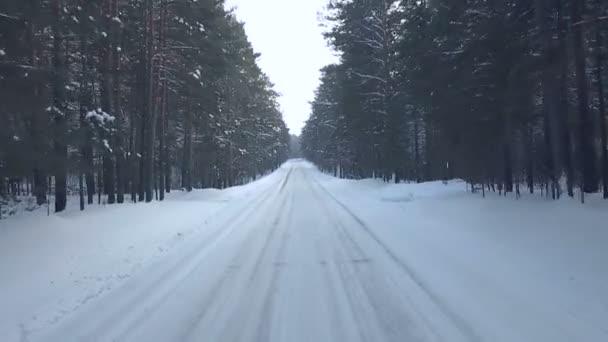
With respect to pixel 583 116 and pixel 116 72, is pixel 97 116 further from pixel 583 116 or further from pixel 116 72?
pixel 583 116

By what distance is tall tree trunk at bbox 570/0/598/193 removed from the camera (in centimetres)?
1170

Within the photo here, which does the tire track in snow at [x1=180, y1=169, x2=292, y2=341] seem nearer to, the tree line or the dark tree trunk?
the tree line

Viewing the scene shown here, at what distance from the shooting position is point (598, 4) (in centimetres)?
1203

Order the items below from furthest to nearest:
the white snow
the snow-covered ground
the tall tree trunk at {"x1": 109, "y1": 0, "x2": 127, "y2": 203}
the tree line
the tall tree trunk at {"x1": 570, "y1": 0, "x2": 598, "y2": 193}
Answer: the tall tree trunk at {"x1": 109, "y1": 0, "x2": 127, "y2": 203} < the white snow < the tall tree trunk at {"x1": 570, "y1": 0, "x2": 598, "y2": 193} < the tree line < the snow-covered ground

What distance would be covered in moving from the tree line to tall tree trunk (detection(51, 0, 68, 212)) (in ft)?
0.11

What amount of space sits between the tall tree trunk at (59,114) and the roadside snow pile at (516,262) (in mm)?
7825

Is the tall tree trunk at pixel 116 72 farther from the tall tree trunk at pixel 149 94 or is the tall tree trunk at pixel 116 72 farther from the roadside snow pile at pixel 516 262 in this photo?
the roadside snow pile at pixel 516 262

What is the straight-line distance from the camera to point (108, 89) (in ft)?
58.1

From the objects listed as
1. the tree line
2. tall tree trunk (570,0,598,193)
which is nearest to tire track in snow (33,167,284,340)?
the tree line

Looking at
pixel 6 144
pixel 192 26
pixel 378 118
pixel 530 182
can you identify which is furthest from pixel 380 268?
pixel 378 118

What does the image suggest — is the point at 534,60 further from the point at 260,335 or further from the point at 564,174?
the point at 260,335

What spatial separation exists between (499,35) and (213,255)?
11.0 meters

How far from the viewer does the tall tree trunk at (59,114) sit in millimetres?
11148

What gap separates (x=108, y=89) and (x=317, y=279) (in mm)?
13383
